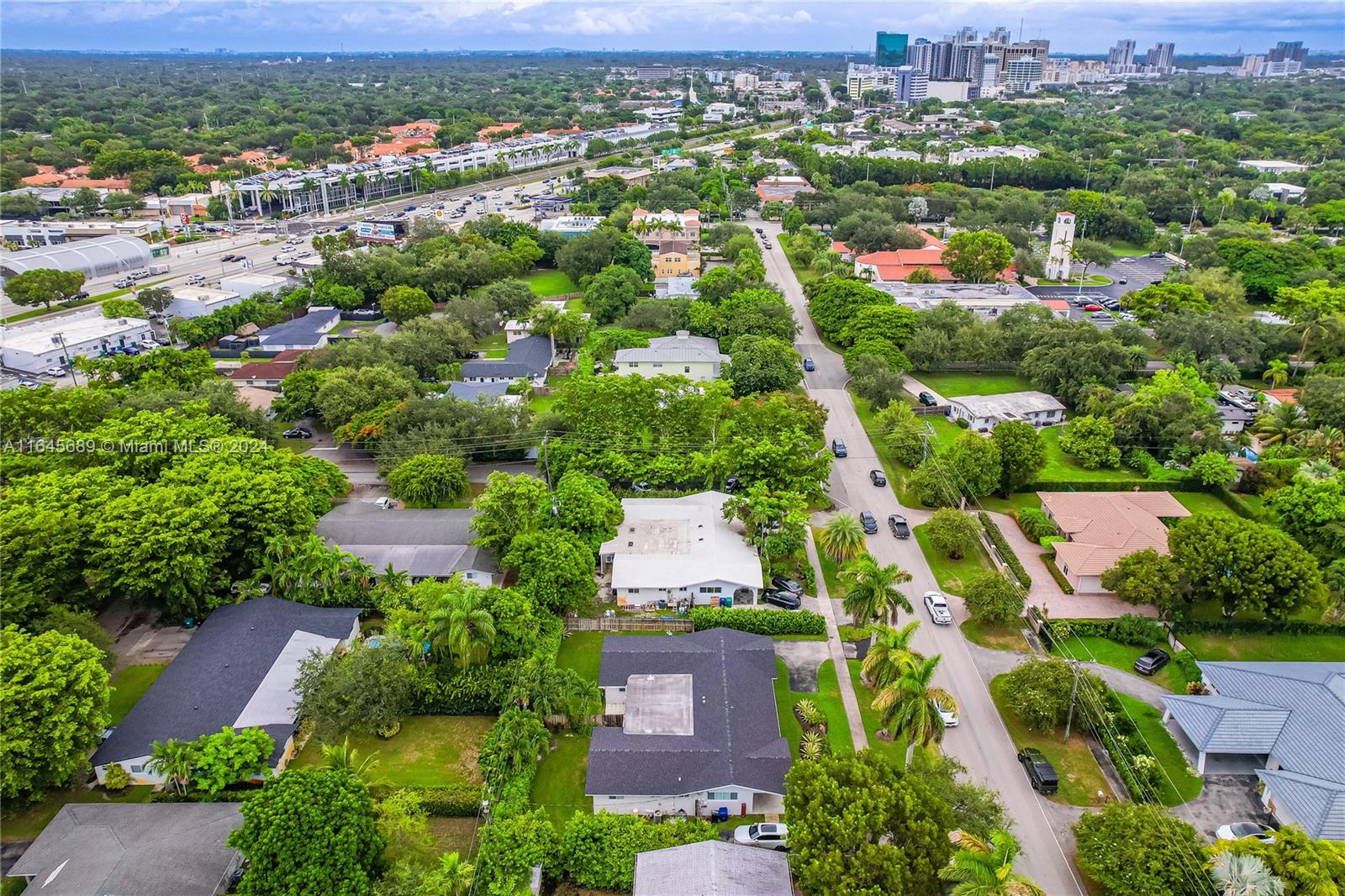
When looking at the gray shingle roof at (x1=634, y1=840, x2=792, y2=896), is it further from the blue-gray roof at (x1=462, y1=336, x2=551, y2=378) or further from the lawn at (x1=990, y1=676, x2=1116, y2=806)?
the blue-gray roof at (x1=462, y1=336, x2=551, y2=378)

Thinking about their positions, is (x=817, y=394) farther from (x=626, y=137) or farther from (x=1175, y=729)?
(x=626, y=137)

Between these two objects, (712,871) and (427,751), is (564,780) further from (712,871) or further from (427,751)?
(712,871)

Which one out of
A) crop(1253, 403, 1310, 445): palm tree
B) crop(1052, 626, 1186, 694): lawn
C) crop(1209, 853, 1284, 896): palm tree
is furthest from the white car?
crop(1253, 403, 1310, 445): palm tree

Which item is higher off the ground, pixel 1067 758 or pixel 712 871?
pixel 712 871

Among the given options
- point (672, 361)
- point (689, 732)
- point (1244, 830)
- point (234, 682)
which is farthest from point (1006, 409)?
point (234, 682)

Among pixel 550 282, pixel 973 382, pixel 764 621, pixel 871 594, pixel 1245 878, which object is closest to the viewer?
pixel 1245 878

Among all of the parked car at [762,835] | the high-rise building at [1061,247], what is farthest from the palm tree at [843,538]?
the high-rise building at [1061,247]

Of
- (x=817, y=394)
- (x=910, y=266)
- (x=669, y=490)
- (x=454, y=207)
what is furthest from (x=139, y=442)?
(x=454, y=207)
